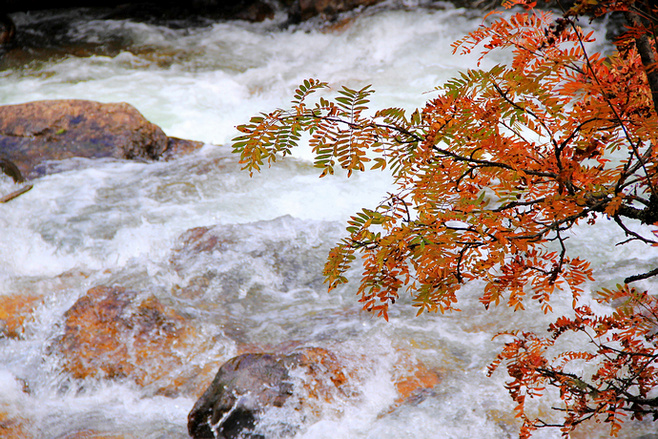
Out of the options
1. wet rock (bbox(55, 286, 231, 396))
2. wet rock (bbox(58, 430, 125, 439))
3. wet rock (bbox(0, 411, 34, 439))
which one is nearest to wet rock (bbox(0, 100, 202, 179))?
wet rock (bbox(55, 286, 231, 396))

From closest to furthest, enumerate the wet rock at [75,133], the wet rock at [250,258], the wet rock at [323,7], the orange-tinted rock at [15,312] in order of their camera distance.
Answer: the orange-tinted rock at [15,312]
the wet rock at [250,258]
the wet rock at [75,133]
the wet rock at [323,7]

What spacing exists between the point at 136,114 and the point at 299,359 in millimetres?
4761

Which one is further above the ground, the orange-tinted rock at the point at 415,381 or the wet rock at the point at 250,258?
the orange-tinted rock at the point at 415,381

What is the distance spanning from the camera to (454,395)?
2.64 meters

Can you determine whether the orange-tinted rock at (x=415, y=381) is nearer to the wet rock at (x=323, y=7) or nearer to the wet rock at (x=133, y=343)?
the wet rock at (x=133, y=343)

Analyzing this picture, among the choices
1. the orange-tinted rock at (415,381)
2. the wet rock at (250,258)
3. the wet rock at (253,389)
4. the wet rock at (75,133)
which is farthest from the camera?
the wet rock at (75,133)

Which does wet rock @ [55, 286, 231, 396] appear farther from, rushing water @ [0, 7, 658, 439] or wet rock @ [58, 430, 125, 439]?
Answer: wet rock @ [58, 430, 125, 439]

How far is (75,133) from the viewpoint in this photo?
6.09m

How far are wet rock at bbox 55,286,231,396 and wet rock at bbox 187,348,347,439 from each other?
401 millimetres

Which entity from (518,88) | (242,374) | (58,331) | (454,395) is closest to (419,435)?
(454,395)

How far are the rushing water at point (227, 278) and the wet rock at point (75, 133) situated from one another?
10.9 inches

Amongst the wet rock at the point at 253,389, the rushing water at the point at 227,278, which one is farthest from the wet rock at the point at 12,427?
the wet rock at the point at 253,389

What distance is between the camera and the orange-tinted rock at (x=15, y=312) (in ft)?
11.1

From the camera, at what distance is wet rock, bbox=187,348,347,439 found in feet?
8.12
